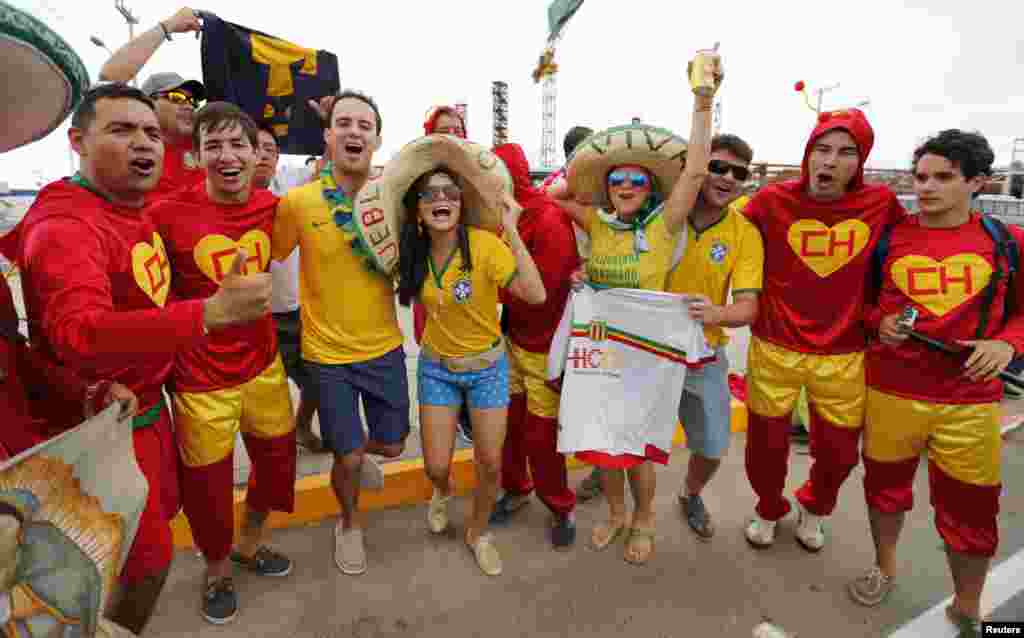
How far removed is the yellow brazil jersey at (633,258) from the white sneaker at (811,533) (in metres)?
1.56

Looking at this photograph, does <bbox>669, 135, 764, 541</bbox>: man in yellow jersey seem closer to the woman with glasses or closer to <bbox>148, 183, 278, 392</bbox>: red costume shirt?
Result: the woman with glasses

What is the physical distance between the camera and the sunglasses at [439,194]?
2.45 meters

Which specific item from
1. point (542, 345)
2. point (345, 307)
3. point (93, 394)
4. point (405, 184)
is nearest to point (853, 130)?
point (542, 345)

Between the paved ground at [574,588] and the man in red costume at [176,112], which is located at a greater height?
the man in red costume at [176,112]

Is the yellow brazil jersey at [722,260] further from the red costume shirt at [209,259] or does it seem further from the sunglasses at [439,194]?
the red costume shirt at [209,259]

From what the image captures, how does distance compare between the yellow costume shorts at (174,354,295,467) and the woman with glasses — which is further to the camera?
the woman with glasses

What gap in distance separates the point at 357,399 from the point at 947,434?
254cm

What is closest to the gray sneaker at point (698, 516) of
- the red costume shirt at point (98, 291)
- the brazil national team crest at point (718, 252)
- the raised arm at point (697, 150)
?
the brazil national team crest at point (718, 252)

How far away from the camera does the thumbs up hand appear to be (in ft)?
4.78

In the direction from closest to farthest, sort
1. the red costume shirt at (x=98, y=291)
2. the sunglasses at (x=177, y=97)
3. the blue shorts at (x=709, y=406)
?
the red costume shirt at (x=98, y=291) → the blue shorts at (x=709, y=406) → the sunglasses at (x=177, y=97)

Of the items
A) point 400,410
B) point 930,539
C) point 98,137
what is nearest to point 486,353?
point 400,410

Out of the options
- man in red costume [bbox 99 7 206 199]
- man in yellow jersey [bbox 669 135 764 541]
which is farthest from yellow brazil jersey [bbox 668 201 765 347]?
man in red costume [bbox 99 7 206 199]

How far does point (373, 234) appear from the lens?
235 centimetres

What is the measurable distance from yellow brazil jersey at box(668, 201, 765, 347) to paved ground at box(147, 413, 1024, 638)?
123 cm
